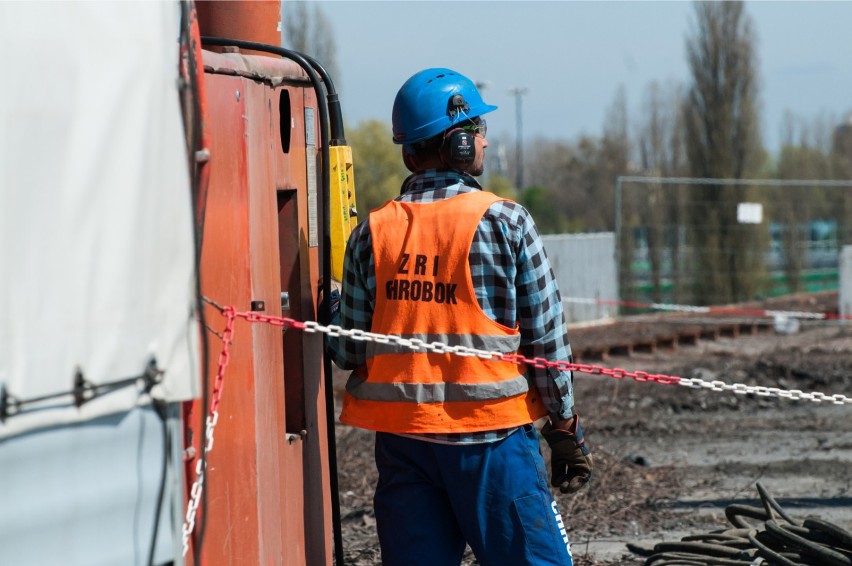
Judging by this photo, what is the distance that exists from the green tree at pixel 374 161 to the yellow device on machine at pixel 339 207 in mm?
32970

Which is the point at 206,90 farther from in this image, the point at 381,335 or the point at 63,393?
the point at 63,393

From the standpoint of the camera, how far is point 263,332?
3.44 m

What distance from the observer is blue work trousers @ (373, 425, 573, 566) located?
3.31 meters

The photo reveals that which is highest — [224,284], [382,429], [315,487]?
[224,284]

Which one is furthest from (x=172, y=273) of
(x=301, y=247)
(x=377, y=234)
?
(x=301, y=247)

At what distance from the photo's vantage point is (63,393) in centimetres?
230

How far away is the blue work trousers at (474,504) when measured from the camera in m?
3.31

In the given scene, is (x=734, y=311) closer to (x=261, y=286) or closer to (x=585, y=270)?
(x=585, y=270)

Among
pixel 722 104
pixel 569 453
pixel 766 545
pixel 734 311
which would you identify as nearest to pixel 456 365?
pixel 569 453

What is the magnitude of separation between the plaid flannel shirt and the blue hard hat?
147 mm

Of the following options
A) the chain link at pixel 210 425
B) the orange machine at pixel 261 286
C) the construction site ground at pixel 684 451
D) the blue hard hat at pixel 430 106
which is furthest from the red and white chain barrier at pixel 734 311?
the chain link at pixel 210 425

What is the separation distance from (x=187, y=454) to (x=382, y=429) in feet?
2.36

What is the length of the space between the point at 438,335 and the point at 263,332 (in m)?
0.56

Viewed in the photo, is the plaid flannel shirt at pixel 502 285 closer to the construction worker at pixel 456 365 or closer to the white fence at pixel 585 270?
the construction worker at pixel 456 365
